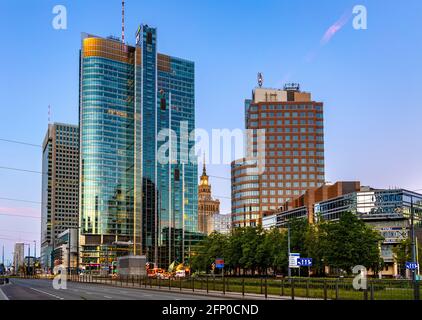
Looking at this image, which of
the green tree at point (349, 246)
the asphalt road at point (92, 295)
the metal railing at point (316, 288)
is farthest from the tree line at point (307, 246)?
the asphalt road at point (92, 295)

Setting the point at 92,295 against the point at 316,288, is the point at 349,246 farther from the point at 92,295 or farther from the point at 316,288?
the point at 92,295

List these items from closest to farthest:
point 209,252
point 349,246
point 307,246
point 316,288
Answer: point 316,288, point 349,246, point 307,246, point 209,252

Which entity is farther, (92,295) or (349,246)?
(349,246)

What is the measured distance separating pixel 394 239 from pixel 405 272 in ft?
48.1

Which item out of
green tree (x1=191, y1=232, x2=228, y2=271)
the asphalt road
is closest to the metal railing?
the asphalt road

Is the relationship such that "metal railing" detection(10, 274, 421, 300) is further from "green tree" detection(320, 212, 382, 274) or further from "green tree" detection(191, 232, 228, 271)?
"green tree" detection(191, 232, 228, 271)

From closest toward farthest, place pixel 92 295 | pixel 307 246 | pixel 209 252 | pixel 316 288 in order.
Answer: pixel 316 288 < pixel 92 295 < pixel 307 246 < pixel 209 252

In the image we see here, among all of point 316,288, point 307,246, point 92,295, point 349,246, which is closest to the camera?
point 316,288

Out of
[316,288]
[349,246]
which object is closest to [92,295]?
[316,288]

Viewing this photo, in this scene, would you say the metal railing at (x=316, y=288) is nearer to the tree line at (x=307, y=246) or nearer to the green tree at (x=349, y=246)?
the green tree at (x=349, y=246)

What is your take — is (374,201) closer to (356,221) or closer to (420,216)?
(420,216)

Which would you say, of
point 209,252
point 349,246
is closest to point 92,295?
point 349,246

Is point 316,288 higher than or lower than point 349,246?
lower

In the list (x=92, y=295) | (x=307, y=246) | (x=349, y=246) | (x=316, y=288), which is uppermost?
(x=349, y=246)
